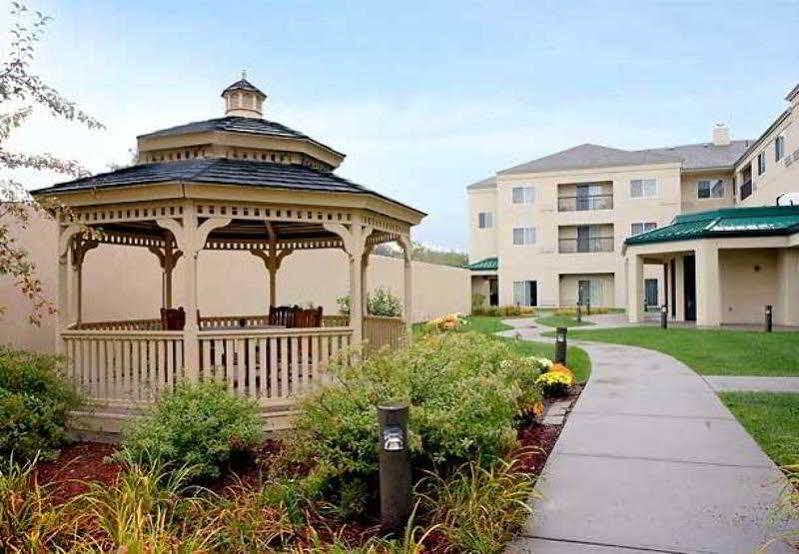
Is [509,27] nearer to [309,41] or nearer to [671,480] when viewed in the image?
[309,41]

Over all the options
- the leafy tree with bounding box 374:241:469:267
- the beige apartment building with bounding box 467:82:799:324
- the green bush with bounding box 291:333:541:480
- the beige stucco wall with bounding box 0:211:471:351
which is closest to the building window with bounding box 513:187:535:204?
the beige apartment building with bounding box 467:82:799:324

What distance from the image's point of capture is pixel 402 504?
4.70 m

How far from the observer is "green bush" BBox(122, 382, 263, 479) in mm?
5953

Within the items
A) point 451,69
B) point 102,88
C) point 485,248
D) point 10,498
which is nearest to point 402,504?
point 10,498

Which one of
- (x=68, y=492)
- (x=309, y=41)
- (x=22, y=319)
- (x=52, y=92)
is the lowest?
(x=68, y=492)

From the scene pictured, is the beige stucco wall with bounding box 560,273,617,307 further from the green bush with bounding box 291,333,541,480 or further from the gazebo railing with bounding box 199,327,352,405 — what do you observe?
the green bush with bounding box 291,333,541,480

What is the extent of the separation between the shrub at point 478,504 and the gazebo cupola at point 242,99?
7.80 m

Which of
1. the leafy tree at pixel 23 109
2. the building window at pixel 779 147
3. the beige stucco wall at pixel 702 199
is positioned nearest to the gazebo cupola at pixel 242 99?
the leafy tree at pixel 23 109

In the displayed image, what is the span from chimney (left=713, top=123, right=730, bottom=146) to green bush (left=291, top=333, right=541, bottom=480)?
4500cm

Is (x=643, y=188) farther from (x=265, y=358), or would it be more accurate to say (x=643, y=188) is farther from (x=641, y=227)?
(x=265, y=358)

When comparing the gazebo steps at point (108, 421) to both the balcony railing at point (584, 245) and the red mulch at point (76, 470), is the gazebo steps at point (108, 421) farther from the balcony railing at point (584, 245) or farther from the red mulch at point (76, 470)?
the balcony railing at point (584, 245)

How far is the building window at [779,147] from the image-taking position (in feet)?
87.9

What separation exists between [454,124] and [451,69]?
5.53m

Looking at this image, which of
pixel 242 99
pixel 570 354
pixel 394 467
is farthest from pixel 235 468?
pixel 570 354
